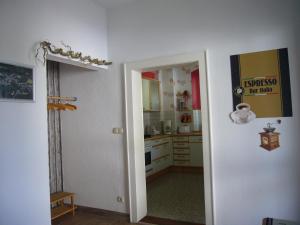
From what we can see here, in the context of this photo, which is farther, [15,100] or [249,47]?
[249,47]

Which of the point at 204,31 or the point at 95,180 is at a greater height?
the point at 204,31

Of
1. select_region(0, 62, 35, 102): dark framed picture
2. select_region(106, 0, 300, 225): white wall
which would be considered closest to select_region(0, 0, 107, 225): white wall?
select_region(0, 62, 35, 102): dark framed picture

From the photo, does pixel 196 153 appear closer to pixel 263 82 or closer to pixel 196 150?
pixel 196 150

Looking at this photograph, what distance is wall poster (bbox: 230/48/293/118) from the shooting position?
2.42m

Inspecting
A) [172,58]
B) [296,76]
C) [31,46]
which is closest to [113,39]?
[172,58]

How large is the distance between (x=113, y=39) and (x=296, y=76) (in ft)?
7.44

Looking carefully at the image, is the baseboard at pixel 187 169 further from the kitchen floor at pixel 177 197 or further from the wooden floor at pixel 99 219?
the wooden floor at pixel 99 219

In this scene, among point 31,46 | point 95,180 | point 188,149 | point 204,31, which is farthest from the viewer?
point 188,149

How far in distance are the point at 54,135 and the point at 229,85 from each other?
8.72ft

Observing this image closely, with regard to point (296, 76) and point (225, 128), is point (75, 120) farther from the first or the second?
point (296, 76)

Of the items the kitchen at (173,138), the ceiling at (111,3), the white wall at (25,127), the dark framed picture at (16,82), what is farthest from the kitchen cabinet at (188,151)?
the dark framed picture at (16,82)

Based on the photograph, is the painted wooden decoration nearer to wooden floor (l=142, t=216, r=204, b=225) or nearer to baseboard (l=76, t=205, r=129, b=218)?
wooden floor (l=142, t=216, r=204, b=225)

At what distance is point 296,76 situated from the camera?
2.37m

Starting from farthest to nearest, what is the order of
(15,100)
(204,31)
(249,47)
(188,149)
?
(188,149) → (204,31) → (249,47) → (15,100)
